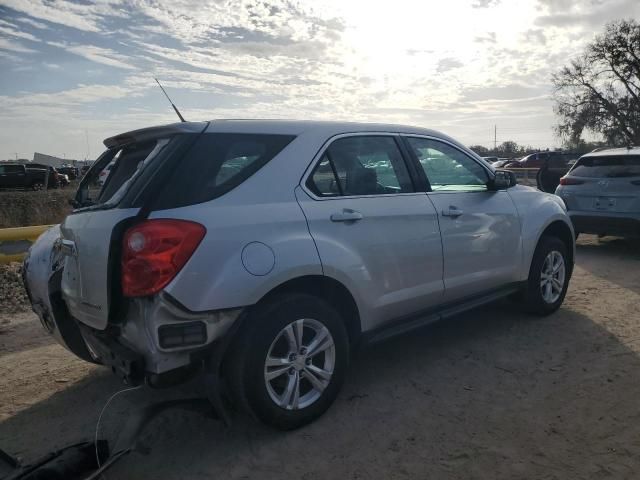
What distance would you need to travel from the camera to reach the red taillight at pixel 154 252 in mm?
2447

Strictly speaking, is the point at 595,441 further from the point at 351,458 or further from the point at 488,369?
the point at 351,458

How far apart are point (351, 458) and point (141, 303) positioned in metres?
1.35

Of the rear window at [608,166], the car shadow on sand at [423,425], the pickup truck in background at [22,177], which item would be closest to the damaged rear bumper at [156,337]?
the car shadow on sand at [423,425]

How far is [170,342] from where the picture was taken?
2.48m

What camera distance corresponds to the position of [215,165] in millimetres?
2756

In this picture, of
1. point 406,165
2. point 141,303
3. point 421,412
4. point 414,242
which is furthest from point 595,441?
→ point 141,303

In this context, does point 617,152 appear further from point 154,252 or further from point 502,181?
point 154,252

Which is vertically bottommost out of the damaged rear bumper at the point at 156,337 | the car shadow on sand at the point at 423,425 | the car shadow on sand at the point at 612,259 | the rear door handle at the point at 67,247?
the car shadow on sand at the point at 423,425

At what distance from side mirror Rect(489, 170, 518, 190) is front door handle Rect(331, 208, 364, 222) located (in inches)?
61.8

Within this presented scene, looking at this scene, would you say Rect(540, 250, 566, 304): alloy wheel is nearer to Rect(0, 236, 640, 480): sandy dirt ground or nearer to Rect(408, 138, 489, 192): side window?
Rect(0, 236, 640, 480): sandy dirt ground

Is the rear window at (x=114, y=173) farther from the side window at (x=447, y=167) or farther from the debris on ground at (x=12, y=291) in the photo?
the debris on ground at (x=12, y=291)

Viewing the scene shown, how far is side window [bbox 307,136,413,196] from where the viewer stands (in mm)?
3156

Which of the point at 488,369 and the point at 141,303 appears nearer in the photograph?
the point at 141,303

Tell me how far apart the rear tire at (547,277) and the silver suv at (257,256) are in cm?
101
